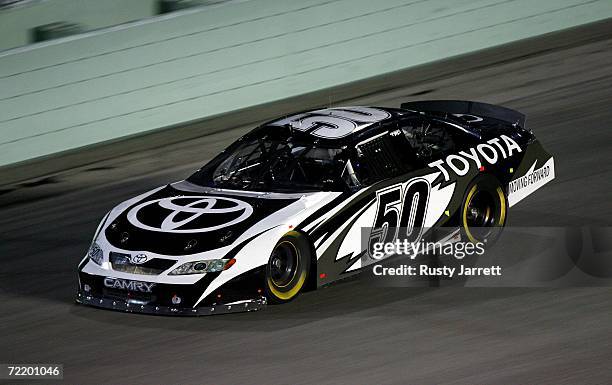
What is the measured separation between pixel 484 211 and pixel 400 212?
112 cm

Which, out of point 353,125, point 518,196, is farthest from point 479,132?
point 353,125

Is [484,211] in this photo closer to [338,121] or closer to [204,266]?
[338,121]

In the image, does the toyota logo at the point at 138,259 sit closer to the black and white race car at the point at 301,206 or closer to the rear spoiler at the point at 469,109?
the black and white race car at the point at 301,206

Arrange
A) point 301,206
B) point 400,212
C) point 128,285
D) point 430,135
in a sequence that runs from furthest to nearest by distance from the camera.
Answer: point 430,135 → point 400,212 → point 301,206 → point 128,285

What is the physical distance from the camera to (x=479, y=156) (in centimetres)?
1061

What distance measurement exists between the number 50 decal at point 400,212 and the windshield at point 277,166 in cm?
36

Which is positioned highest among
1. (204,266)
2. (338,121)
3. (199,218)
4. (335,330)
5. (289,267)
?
(338,121)

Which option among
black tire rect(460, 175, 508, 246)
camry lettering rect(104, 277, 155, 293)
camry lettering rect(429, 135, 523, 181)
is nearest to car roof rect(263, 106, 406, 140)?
camry lettering rect(429, 135, 523, 181)

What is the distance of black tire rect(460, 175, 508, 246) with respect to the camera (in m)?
10.4

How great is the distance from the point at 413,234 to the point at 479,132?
1.47 m

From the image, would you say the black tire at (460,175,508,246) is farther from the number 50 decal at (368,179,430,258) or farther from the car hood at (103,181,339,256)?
the car hood at (103,181,339,256)

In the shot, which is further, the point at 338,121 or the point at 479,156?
the point at 479,156

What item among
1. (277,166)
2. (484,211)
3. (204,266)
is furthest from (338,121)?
(204,266)

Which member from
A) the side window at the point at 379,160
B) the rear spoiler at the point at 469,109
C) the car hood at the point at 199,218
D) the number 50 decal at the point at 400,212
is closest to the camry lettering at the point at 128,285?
the car hood at the point at 199,218
